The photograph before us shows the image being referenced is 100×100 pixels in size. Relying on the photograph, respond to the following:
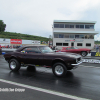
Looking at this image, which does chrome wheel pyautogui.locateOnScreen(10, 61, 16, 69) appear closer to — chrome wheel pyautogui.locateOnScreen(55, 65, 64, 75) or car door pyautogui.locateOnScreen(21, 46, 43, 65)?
car door pyautogui.locateOnScreen(21, 46, 43, 65)

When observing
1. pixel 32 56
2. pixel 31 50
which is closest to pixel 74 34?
pixel 31 50

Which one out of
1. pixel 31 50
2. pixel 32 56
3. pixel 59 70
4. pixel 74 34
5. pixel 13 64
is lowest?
pixel 59 70

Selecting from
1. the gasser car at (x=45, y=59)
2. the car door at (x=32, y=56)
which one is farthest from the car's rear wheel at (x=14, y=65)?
the car door at (x=32, y=56)

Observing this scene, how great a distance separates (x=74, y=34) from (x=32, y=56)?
34431 millimetres

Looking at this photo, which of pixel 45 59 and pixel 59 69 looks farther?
pixel 45 59

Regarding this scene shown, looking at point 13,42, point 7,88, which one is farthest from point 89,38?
point 7,88

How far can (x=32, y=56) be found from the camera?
679cm

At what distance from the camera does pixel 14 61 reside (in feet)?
24.2

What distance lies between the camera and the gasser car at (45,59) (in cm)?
591

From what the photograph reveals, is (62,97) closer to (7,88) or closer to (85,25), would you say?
(7,88)

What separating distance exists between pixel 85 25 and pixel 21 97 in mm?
38666

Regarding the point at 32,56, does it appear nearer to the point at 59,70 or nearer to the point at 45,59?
the point at 45,59

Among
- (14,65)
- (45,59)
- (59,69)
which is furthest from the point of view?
(14,65)

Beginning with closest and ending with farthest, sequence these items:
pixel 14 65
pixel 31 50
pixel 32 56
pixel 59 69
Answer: pixel 59 69 → pixel 32 56 → pixel 31 50 → pixel 14 65
